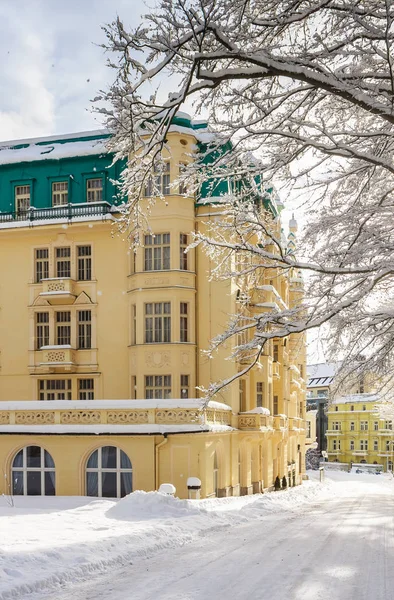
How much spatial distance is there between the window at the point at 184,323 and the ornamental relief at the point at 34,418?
6.92 metres

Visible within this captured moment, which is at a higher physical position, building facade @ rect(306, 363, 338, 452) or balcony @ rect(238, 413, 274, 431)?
balcony @ rect(238, 413, 274, 431)

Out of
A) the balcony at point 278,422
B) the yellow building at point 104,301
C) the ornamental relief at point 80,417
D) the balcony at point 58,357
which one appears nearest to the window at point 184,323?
the yellow building at point 104,301

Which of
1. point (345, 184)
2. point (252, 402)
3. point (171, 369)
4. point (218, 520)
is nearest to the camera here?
point (345, 184)

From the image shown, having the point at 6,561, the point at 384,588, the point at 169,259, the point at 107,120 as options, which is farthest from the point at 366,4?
the point at 169,259

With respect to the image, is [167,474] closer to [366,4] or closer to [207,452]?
[207,452]

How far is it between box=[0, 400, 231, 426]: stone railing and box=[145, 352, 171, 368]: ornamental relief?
3.91m

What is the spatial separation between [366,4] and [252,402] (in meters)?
25.1

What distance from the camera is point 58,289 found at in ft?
97.9

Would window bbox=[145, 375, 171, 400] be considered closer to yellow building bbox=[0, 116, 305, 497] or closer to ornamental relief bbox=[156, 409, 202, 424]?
yellow building bbox=[0, 116, 305, 497]

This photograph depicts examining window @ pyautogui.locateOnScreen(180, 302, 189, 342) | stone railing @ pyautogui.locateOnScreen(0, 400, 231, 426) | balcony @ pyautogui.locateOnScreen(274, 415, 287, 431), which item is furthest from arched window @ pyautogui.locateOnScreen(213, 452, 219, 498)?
balcony @ pyautogui.locateOnScreen(274, 415, 287, 431)

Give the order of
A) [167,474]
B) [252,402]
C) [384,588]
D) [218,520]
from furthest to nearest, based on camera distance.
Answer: [252,402], [167,474], [218,520], [384,588]

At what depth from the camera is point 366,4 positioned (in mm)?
9398

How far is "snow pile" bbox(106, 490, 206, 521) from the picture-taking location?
15.9m

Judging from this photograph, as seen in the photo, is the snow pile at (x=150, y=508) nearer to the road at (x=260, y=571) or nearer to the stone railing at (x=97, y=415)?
the road at (x=260, y=571)
